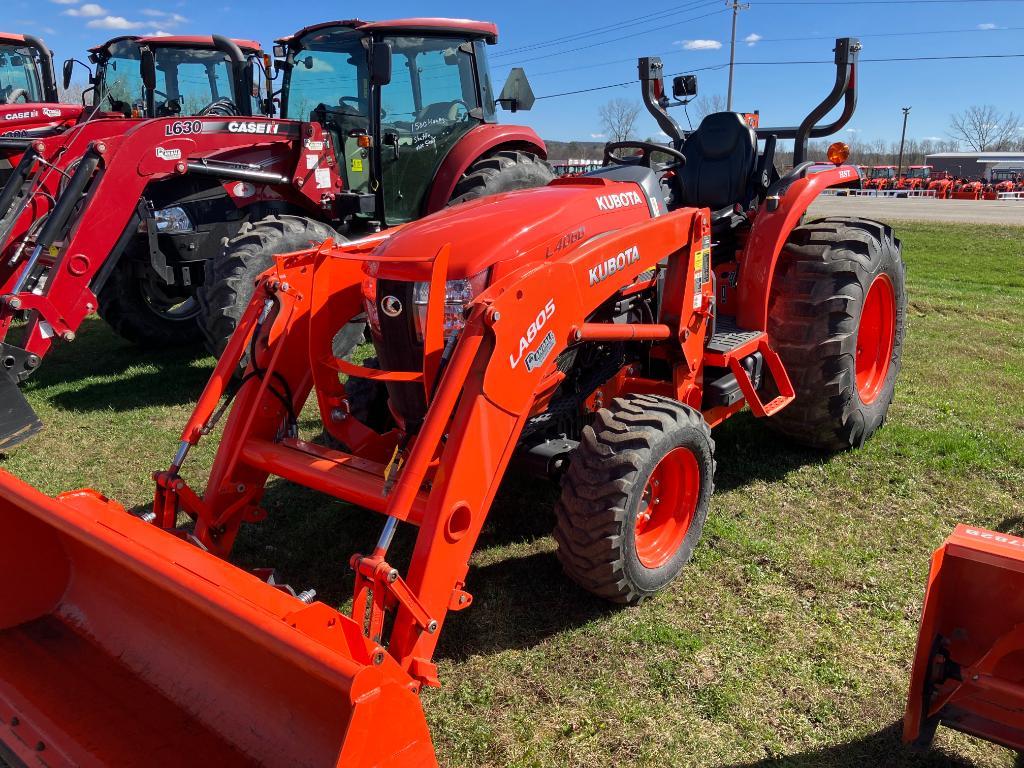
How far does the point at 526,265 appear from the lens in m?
3.13

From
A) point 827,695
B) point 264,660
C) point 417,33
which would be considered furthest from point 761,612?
point 417,33

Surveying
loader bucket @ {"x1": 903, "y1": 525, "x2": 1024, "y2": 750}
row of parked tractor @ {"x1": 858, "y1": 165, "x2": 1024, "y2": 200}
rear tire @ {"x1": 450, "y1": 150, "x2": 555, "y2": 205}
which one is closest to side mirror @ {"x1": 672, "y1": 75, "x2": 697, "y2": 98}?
rear tire @ {"x1": 450, "y1": 150, "x2": 555, "y2": 205}

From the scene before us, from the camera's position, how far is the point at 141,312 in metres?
7.66

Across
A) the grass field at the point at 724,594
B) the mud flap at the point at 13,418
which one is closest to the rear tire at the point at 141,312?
the grass field at the point at 724,594

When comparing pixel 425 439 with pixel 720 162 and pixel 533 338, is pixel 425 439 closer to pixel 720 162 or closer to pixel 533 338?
pixel 533 338

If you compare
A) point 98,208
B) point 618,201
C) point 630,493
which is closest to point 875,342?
point 618,201

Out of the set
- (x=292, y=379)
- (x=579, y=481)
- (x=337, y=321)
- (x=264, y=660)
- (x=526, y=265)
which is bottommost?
(x=264, y=660)

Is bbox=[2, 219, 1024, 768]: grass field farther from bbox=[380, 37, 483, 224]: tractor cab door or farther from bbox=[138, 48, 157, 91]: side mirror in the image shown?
bbox=[138, 48, 157, 91]: side mirror

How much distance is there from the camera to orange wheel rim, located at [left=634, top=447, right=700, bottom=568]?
345 cm

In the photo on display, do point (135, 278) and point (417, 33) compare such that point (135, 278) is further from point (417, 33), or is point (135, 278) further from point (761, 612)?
point (761, 612)

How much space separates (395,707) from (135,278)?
6615 mm

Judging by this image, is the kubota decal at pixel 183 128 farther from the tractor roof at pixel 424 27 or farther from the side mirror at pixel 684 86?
the side mirror at pixel 684 86

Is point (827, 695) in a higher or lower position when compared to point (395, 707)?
lower

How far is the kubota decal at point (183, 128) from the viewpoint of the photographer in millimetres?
6266
